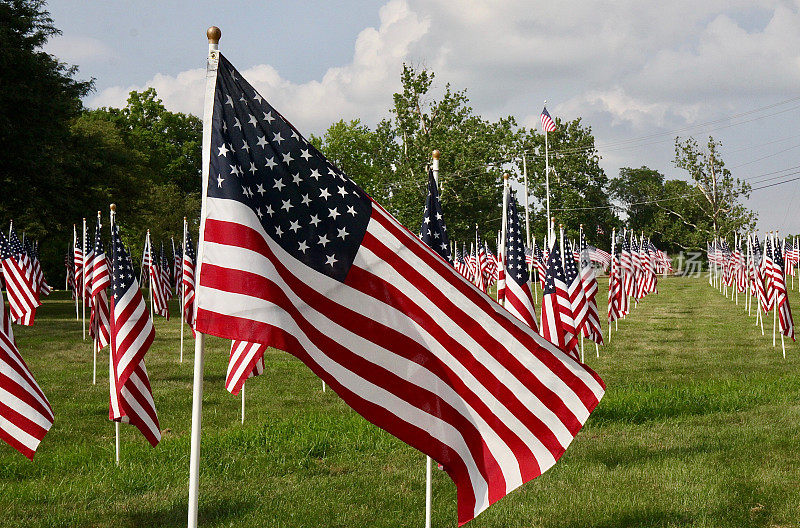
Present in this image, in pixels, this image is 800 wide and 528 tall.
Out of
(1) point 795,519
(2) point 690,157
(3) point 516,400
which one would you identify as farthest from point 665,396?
(2) point 690,157

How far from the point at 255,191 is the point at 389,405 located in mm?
1515

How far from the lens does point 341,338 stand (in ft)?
15.4

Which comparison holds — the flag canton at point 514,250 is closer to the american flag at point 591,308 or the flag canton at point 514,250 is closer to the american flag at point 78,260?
the american flag at point 591,308

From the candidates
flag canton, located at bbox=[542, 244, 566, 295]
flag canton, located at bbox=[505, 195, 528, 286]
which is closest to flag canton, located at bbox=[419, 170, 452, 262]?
flag canton, located at bbox=[505, 195, 528, 286]

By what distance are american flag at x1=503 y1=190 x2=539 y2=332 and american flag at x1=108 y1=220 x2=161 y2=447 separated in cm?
469

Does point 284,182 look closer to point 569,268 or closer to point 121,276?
point 121,276

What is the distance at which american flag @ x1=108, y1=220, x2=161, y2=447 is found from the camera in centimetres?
955

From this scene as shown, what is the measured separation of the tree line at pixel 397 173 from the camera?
41956 mm

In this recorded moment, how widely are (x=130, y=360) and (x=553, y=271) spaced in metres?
8.19

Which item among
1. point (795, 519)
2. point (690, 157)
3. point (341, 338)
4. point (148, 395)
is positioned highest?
point (690, 157)

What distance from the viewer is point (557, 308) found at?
14.4 metres

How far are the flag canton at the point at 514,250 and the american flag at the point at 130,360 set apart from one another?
4704mm

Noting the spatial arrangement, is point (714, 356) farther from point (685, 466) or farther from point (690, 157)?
point (690, 157)

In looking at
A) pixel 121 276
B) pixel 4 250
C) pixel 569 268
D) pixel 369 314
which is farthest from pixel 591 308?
pixel 4 250
